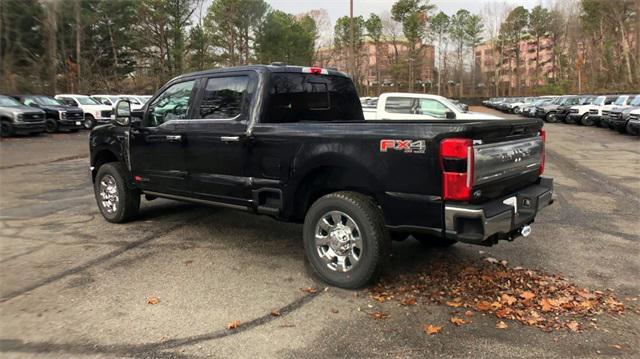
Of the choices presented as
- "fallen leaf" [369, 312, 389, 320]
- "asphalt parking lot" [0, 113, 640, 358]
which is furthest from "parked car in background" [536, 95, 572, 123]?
"fallen leaf" [369, 312, 389, 320]

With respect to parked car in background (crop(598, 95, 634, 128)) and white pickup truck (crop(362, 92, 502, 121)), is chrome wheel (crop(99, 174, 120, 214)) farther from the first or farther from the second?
parked car in background (crop(598, 95, 634, 128))

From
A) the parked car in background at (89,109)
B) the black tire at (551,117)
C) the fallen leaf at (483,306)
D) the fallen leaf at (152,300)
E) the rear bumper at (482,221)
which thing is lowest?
the fallen leaf at (483,306)

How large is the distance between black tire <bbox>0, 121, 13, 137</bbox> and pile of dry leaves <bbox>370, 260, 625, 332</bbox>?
21924 millimetres

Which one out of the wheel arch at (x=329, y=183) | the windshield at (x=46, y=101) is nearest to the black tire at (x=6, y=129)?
the windshield at (x=46, y=101)

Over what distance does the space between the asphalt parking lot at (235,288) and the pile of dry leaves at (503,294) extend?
0.13m

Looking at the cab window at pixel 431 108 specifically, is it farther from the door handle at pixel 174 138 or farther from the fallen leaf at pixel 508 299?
the fallen leaf at pixel 508 299

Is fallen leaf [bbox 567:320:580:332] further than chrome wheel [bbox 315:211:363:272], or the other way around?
chrome wheel [bbox 315:211:363:272]

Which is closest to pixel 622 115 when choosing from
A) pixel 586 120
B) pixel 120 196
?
pixel 586 120

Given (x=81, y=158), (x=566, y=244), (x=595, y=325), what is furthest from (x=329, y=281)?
(x=81, y=158)

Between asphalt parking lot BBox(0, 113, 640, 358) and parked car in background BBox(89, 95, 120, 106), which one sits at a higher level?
parked car in background BBox(89, 95, 120, 106)

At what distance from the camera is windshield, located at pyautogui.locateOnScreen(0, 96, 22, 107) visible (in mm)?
22375

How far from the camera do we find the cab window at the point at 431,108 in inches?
558

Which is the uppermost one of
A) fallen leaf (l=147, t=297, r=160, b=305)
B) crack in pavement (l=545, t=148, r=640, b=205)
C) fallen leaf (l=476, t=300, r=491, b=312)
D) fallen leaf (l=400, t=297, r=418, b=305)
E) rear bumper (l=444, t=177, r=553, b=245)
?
rear bumper (l=444, t=177, r=553, b=245)

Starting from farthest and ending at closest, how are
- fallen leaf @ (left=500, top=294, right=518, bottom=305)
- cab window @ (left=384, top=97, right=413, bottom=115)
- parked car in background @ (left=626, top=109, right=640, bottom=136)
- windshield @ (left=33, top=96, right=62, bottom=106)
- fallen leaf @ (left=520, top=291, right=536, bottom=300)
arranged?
windshield @ (left=33, top=96, right=62, bottom=106)
parked car in background @ (left=626, top=109, right=640, bottom=136)
cab window @ (left=384, top=97, right=413, bottom=115)
fallen leaf @ (left=520, top=291, right=536, bottom=300)
fallen leaf @ (left=500, top=294, right=518, bottom=305)
